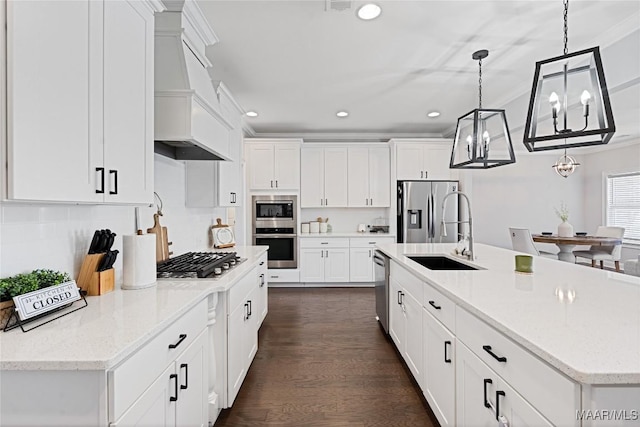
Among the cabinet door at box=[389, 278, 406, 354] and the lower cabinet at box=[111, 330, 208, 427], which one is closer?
the lower cabinet at box=[111, 330, 208, 427]

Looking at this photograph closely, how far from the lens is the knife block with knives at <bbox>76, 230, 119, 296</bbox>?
1683 mm

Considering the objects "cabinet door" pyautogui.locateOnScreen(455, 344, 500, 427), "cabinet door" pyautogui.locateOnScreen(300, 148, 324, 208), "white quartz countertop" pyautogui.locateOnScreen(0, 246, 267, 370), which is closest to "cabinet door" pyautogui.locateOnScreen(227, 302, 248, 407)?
"white quartz countertop" pyautogui.locateOnScreen(0, 246, 267, 370)

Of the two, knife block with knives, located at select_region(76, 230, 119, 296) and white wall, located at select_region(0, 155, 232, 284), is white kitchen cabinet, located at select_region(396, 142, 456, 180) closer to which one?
white wall, located at select_region(0, 155, 232, 284)

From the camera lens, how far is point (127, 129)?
1665 millimetres

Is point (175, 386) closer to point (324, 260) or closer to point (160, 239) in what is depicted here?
point (160, 239)

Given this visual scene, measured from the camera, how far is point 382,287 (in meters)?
3.63

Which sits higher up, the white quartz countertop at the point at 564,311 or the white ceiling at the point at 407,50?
the white ceiling at the point at 407,50

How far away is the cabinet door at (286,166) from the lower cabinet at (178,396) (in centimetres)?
424

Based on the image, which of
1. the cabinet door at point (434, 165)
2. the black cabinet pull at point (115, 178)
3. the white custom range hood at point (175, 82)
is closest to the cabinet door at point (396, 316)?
the white custom range hood at point (175, 82)

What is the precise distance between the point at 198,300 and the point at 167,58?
60.2 inches

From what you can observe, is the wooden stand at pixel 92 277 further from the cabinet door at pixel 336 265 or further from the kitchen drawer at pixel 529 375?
the cabinet door at pixel 336 265

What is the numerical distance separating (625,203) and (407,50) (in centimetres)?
687

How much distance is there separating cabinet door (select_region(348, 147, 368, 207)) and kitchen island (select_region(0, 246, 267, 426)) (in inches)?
173

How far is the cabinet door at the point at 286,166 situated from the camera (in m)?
5.94
